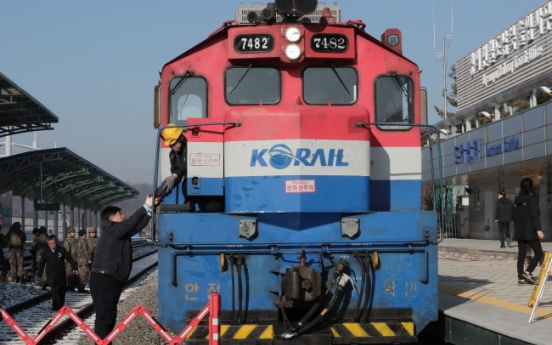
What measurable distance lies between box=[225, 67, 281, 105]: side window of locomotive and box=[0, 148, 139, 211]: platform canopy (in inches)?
884

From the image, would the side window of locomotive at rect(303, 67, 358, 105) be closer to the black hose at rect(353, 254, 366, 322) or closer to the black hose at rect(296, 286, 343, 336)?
the black hose at rect(353, 254, 366, 322)

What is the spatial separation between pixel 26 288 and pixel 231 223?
14399mm

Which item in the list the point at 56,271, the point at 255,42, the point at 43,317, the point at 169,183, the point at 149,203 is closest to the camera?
the point at 149,203

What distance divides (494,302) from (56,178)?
3055cm

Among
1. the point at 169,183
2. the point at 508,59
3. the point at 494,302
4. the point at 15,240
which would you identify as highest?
the point at 508,59

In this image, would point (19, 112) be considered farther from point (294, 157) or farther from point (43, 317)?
point (294, 157)

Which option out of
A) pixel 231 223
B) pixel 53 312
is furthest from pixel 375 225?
pixel 53 312

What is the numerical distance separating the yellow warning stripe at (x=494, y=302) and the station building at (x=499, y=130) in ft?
44.6

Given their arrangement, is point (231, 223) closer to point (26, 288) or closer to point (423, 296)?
point (423, 296)

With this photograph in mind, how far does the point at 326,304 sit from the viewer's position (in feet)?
26.0

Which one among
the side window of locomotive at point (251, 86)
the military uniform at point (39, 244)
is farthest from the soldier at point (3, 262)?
the side window of locomotive at point (251, 86)

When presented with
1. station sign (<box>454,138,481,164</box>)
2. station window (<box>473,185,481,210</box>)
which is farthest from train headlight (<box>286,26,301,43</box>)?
station window (<box>473,185,481,210</box>)

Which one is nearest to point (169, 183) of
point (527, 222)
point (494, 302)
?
point (494, 302)

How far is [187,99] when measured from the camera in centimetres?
876
